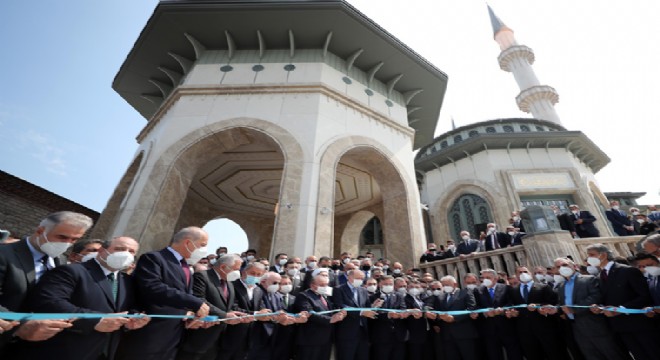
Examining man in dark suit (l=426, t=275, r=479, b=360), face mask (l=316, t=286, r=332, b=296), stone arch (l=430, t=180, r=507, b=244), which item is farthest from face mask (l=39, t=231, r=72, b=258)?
stone arch (l=430, t=180, r=507, b=244)

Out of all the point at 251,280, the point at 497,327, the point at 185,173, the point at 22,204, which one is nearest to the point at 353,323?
the point at 251,280

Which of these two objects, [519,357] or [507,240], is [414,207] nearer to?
[507,240]

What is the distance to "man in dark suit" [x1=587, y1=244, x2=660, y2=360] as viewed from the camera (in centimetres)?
314

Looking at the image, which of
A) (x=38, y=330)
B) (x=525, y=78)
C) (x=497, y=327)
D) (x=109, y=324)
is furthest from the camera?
Answer: (x=525, y=78)

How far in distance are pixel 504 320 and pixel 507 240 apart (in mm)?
4243

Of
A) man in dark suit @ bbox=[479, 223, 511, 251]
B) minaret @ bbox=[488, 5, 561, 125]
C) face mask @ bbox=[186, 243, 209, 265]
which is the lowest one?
face mask @ bbox=[186, 243, 209, 265]

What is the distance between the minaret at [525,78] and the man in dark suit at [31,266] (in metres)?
26.4

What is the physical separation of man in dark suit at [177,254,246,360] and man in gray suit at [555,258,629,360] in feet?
13.5

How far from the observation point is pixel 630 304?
3230 millimetres

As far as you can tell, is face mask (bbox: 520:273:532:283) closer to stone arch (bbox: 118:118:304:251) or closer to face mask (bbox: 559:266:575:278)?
face mask (bbox: 559:266:575:278)

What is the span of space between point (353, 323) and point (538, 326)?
8.48 feet

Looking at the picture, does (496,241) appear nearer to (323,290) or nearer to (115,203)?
(323,290)

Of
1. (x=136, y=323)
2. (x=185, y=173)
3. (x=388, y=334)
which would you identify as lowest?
(x=388, y=334)

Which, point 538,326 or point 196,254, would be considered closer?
point 196,254
